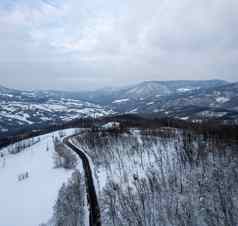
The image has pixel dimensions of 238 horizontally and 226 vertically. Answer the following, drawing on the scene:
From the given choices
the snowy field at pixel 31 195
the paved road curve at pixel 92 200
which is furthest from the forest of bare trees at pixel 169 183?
the snowy field at pixel 31 195

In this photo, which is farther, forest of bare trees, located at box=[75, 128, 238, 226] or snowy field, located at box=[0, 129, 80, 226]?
snowy field, located at box=[0, 129, 80, 226]

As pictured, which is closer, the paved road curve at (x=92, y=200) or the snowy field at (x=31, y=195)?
the paved road curve at (x=92, y=200)

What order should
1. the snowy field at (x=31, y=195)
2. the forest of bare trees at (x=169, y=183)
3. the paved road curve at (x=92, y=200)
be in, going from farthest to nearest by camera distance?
the snowy field at (x=31, y=195)
the forest of bare trees at (x=169, y=183)
the paved road curve at (x=92, y=200)

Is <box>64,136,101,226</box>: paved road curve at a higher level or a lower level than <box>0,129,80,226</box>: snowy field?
higher

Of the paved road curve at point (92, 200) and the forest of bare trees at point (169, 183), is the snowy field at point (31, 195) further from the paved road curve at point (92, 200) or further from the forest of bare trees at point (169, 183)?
the forest of bare trees at point (169, 183)

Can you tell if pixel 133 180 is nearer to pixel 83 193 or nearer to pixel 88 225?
pixel 83 193

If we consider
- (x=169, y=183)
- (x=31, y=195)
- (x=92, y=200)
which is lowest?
(x=31, y=195)

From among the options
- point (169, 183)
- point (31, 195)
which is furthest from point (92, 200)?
point (169, 183)

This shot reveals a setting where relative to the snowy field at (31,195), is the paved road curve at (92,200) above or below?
above

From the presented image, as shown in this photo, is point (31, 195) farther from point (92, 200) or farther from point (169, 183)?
point (169, 183)

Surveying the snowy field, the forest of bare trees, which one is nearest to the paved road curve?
the forest of bare trees

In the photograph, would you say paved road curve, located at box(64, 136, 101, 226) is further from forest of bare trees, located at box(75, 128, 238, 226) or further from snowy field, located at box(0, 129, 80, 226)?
snowy field, located at box(0, 129, 80, 226)

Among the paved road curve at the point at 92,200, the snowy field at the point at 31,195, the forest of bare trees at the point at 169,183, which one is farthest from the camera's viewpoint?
the snowy field at the point at 31,195
